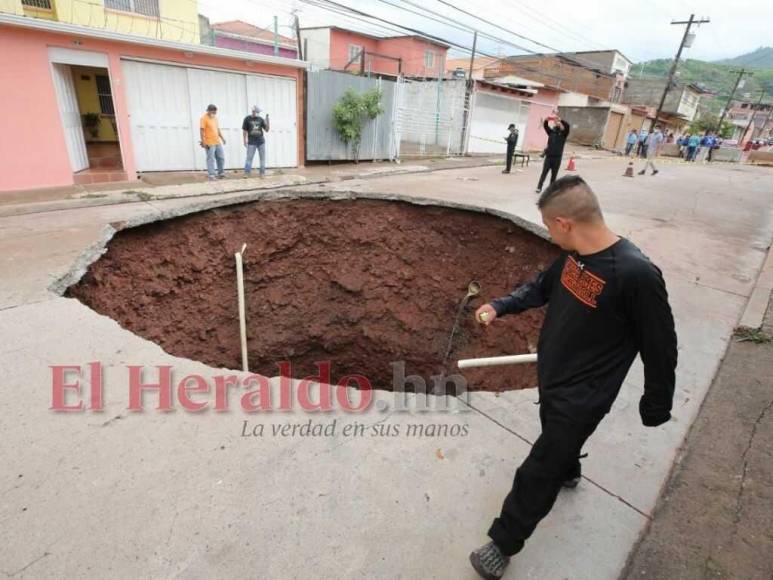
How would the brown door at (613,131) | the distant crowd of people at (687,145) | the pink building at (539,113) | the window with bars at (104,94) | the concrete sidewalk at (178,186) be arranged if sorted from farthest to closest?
1. the brown door at (613,131)
2. the distant crowd of people at (687,145)
3. the pink building at (539,113)
4. the window with bars at (104,94)
5. the concrete sidewalk at (178,186)

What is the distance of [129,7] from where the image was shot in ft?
40.9

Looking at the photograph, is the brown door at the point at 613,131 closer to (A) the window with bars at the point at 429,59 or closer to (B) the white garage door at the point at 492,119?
(B) the white garage door at the point at 492,119

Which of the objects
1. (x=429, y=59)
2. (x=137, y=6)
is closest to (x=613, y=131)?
(x=429, y=59)

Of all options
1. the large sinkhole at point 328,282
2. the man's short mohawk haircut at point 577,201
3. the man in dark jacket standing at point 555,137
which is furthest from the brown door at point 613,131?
the man's short mohawk haircut at point 577,201

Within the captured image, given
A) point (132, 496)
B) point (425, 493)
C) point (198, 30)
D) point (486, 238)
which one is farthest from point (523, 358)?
point (198, 30)

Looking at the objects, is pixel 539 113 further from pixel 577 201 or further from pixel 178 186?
pixel 577 201

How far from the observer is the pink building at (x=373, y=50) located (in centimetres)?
3166

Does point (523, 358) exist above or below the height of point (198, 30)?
below

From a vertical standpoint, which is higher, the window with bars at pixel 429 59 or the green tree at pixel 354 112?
the window with bars at pixel 429 59

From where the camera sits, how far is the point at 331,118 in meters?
13.9

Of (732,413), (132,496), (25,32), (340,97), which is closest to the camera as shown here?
(132,496)

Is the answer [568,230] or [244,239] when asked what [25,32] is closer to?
[244,239]

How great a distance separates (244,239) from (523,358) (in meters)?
4.48

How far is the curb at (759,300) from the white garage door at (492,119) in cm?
1621
